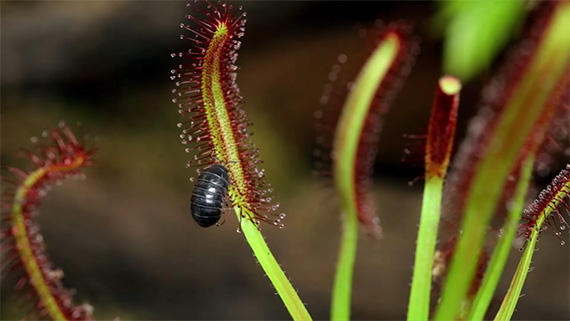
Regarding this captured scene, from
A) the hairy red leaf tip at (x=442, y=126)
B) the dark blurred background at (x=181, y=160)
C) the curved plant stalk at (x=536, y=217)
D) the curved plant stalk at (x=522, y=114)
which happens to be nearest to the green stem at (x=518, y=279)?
the curved plant stalk at (x=536, y=217)

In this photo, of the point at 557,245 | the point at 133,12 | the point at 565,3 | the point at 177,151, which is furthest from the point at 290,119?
the point at 565,3

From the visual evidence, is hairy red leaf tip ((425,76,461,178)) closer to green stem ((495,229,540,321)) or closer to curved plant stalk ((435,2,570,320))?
green stem ((495,229,540,321))

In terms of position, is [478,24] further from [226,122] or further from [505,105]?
[226,122]

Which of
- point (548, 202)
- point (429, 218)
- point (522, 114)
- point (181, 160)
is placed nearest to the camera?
point (522, 114)

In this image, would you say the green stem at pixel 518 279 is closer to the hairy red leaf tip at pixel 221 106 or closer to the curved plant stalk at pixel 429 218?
the curved plant stalk at pixel 429 218

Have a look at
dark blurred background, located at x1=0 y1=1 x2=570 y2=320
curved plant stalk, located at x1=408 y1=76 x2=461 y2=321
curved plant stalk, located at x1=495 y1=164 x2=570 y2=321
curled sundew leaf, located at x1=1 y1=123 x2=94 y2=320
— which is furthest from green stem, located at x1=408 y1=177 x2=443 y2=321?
dark blurred background, located at x1=0 y1=1 x2=570 y2=320

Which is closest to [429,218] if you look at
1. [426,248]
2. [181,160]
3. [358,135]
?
[426,248]
